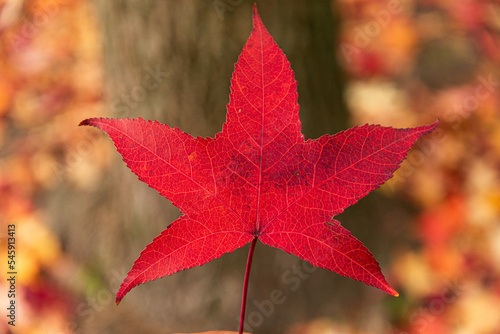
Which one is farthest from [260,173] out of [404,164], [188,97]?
[404,164]

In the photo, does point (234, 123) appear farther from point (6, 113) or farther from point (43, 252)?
point (6, 113)

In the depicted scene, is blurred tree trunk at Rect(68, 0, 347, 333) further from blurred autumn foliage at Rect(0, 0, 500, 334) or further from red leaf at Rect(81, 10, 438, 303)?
red leaf at Rect(81, 10, 438, 303)

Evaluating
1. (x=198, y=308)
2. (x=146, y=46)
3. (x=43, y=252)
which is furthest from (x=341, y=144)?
(x=43, y=252)

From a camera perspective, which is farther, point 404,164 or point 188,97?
point 404,164

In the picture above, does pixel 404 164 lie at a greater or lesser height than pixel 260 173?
greater

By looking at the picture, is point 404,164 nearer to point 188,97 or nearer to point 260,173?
point 188,97

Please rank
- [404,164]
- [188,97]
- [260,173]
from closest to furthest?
[260,173] < [188,97] < [404,164]

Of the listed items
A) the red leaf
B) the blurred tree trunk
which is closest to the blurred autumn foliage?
the blurred tree trunk

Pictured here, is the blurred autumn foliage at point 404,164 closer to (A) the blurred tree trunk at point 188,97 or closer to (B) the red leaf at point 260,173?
(A) the blurred tree trunk at point 188,97
